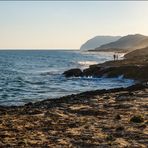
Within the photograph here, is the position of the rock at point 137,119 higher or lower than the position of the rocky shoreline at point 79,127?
higher

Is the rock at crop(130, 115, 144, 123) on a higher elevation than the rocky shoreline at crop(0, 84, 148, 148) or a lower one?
higher

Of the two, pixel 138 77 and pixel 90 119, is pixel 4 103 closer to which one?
pixel 90 119

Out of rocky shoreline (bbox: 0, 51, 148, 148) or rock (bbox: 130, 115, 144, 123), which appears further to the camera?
rock (bbox: 130, 115, 144, 123)

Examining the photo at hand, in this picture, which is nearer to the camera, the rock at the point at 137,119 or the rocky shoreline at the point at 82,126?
the rocky shoreline at the point at 82,126

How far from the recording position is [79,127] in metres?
15.0

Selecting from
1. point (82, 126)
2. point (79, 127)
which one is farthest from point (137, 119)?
point (79, 127)

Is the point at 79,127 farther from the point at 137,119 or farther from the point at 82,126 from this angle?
the point at 137,119

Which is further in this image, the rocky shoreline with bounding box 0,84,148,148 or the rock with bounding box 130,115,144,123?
the rock with bounding box 130,115,144,123

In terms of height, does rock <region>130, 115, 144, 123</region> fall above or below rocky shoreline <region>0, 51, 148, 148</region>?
above

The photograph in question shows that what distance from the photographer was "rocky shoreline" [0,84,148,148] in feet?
41.4

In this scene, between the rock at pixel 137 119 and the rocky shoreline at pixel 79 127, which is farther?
the rock at pixel 137 119

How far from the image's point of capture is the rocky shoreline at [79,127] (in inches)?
496

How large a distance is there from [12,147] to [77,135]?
8.80ft

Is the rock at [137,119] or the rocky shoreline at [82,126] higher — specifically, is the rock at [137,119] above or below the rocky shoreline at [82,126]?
above
